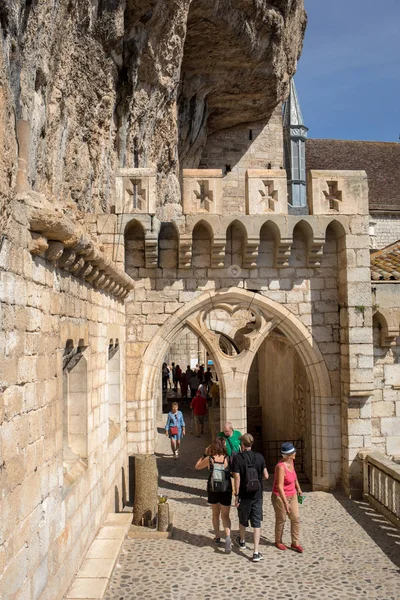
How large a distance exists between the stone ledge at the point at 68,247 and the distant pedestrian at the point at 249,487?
228 cm

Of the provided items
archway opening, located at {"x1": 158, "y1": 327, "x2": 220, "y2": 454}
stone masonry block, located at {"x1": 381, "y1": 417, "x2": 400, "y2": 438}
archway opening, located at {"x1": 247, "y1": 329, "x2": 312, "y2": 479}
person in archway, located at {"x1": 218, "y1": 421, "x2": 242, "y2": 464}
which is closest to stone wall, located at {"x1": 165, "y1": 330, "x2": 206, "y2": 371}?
archway opening, located at {"x1": 158, "y1": 327, "x2": 220, "y2": 454}

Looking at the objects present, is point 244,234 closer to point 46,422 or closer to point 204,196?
point 204,196

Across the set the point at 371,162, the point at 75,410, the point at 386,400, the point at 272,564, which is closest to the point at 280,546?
the point at 272,564

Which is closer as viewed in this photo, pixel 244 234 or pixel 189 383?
pixel 244 234

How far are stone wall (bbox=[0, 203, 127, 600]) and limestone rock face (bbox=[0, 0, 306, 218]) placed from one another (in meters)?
0.80

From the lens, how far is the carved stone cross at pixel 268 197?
25.6 ft

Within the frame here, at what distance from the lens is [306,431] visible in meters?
9.56

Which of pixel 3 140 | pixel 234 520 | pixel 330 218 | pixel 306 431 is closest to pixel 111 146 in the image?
pixel 330 218

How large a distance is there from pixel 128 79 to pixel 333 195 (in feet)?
16.7

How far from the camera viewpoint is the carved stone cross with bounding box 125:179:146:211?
765 centimetres

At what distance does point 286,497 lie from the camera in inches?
229

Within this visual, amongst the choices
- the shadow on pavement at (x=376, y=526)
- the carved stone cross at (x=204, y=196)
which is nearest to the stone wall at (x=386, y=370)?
the shadow on pavement at (x=376, y=526)

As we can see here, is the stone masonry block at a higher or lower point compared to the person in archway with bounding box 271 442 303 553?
higher

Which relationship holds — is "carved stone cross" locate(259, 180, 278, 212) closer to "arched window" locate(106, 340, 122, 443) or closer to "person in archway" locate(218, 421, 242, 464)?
"arched window" locate(106, 340, 122, 443)
